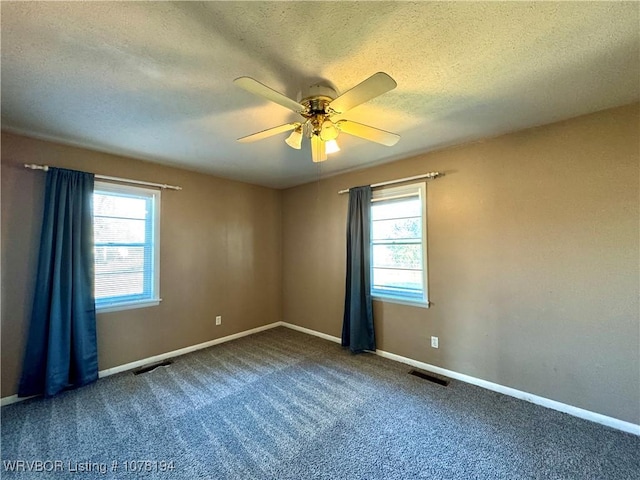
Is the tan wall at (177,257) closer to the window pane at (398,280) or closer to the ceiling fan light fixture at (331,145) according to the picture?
the window pane at (398,280)

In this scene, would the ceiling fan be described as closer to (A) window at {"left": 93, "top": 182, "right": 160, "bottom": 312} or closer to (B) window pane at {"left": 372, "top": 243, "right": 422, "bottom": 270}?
(B) window pane at {"left": 372, "top": 243, "right": 422, "bottom": 270}

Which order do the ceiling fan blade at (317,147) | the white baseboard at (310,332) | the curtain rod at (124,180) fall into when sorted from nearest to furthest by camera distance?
1. the ceiling fan blade at (317,147)
2. the curtain rod at (124,180)
3. the white baseboard at (310,332)

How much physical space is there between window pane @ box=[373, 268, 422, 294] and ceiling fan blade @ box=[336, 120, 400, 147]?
1.78 m

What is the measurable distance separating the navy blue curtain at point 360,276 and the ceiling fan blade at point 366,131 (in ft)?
5.04

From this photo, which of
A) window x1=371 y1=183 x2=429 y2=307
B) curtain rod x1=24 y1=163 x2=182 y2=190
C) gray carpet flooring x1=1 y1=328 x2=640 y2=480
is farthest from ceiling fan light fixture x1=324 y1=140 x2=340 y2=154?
curtain rod x1=24 y1=163 x2=182 y2=190

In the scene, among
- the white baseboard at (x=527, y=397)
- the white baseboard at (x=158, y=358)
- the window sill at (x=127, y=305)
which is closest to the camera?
the white baseboard at (x=527, y=397)

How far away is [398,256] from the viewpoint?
3.40 m

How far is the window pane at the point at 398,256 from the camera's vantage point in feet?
10.6

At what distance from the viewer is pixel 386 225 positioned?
351 centimetres

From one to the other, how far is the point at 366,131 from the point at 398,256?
1.88m

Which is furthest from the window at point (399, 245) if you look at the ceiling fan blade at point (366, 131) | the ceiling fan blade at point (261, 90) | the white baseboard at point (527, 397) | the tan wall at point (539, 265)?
the ceiling fan blade at point (261, 90)

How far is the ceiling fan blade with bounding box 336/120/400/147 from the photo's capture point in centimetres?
187

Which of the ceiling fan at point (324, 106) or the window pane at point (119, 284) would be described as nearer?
the ceiling fan at point (324, 106)

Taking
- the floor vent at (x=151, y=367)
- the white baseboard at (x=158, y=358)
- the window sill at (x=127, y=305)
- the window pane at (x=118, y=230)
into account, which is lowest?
the floor vent at (x=151, y=367)
